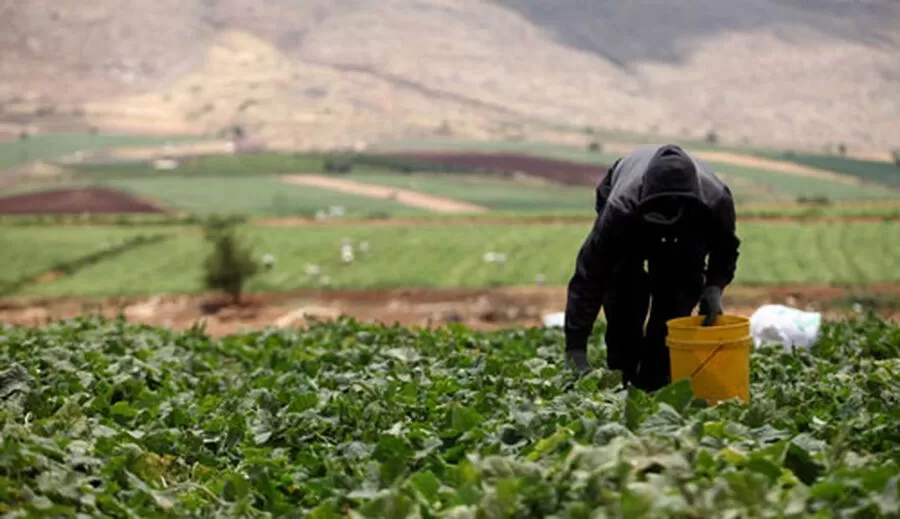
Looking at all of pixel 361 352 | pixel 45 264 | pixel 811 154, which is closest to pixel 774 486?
pixel 361 352

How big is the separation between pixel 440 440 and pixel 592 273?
2043 mm

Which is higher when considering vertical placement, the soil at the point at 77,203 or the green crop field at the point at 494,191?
the green crop field at the point at 494,191

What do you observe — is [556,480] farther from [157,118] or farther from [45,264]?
[157,118]

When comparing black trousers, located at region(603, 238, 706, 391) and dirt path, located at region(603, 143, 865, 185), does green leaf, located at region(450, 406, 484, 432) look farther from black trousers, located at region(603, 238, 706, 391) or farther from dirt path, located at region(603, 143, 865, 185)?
dirt path, located at region(603, 143, 865, 185)

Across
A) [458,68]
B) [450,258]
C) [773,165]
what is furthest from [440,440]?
[458,68]

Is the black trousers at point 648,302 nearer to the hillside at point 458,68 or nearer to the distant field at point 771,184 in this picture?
the distant field at point 771,184

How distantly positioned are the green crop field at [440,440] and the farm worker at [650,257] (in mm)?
572

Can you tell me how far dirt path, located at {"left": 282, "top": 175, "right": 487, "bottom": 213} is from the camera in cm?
4747

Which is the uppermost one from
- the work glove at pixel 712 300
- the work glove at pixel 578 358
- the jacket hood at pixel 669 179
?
the jacket hood at pixel 669 179

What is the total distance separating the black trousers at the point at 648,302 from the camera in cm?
767

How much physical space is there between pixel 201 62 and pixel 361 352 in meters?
91.4

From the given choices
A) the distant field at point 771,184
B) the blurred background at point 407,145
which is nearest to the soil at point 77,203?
the blurred background at point 407,145

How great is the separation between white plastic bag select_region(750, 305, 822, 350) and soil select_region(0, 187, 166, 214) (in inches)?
1461

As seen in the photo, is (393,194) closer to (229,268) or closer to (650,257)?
(229,268)
